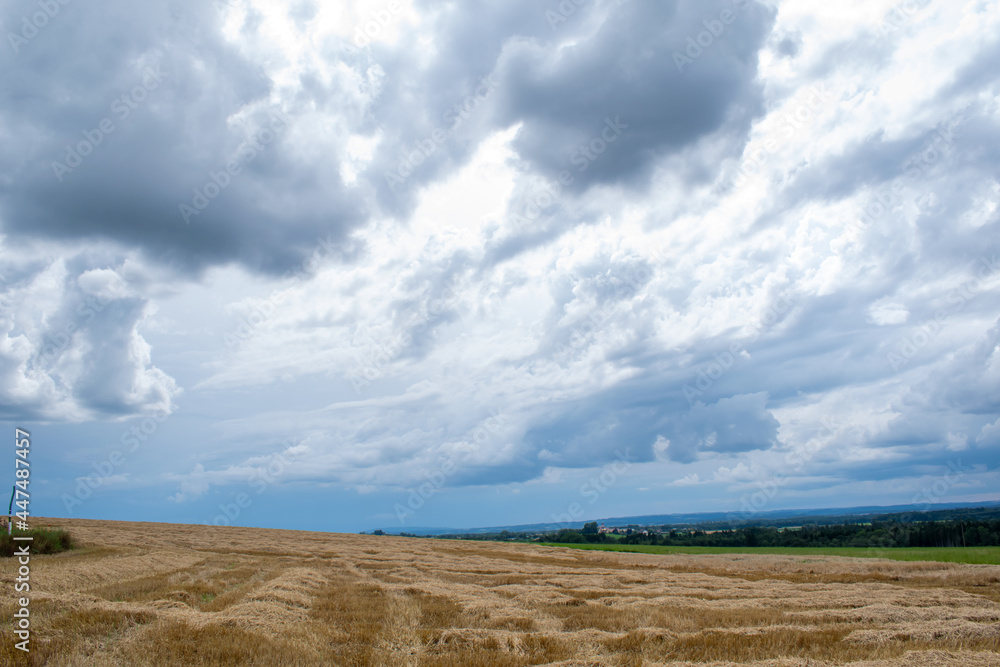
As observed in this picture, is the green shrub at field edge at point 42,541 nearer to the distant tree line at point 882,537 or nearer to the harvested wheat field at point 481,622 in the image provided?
the harvested wheat field at point 481,622

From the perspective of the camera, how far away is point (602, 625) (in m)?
16.1

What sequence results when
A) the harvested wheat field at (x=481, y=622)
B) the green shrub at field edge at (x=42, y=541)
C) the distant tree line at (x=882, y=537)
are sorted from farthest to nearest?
1. the distant tree line at (x=882, y=537)
2. the green shrub at field edge at (x=42, y=541)
3. the harvested wheat field at (x=481, y=622)

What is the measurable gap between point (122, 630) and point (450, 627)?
7891 mm

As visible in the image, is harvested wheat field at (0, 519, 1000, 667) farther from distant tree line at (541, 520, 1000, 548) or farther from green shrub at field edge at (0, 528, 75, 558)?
distant tree line at (541, 520, 1000, 548)

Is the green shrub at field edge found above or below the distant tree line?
above

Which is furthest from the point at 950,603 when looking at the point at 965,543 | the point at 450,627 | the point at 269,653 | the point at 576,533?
the point at 576,533

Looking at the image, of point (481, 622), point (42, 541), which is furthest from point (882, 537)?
point (42, 541)

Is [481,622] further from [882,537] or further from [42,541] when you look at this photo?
[882,537]

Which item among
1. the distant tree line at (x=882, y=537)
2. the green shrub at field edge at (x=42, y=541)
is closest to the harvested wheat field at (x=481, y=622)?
the green shrub at field edge at (x=42, y=541)

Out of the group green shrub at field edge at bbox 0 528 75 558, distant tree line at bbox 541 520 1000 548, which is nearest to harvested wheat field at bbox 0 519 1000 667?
green shrub at field edge at bbox 0 528 75 558

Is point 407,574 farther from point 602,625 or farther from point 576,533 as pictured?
point 576,533

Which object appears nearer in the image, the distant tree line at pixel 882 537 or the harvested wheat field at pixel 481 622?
the harvested wheat field at pixel 481 622

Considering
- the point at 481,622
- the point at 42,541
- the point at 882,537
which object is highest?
the point at 42,541

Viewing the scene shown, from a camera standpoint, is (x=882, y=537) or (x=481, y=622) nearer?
(x=481, y=622)
